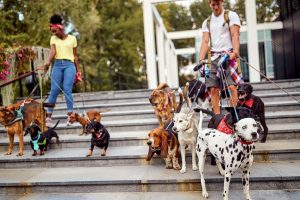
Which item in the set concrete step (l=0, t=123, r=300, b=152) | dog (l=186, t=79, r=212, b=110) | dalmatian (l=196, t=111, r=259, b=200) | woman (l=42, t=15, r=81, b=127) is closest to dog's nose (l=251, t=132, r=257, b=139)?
dalmatian (l=196, t=111, r=259, b=200)

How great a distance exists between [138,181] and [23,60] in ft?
17.6

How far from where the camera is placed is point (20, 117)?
5176mm

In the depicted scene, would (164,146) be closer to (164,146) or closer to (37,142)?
(164,146)

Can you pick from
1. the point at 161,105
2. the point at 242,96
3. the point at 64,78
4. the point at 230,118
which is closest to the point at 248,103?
the point at 242,96

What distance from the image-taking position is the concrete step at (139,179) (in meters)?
3.80

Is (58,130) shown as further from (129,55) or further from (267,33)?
(129,55)

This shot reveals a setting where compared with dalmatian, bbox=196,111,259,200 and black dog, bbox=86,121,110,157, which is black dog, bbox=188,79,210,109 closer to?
black dog, bbox=86,121,110,157

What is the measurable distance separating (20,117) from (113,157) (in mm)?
1667

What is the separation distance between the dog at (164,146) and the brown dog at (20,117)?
2194 mm

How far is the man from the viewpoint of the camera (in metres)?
4.50

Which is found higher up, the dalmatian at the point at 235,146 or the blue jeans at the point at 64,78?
the blue jeans at the point at 64,78

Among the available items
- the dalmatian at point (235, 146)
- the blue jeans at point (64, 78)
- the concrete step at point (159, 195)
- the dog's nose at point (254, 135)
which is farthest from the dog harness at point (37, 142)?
the dog's nose at point (254, 135)

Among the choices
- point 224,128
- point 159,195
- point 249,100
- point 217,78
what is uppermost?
point 217,78

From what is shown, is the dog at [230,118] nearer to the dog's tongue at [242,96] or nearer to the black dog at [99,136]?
the dog's tongue at [242,96]
